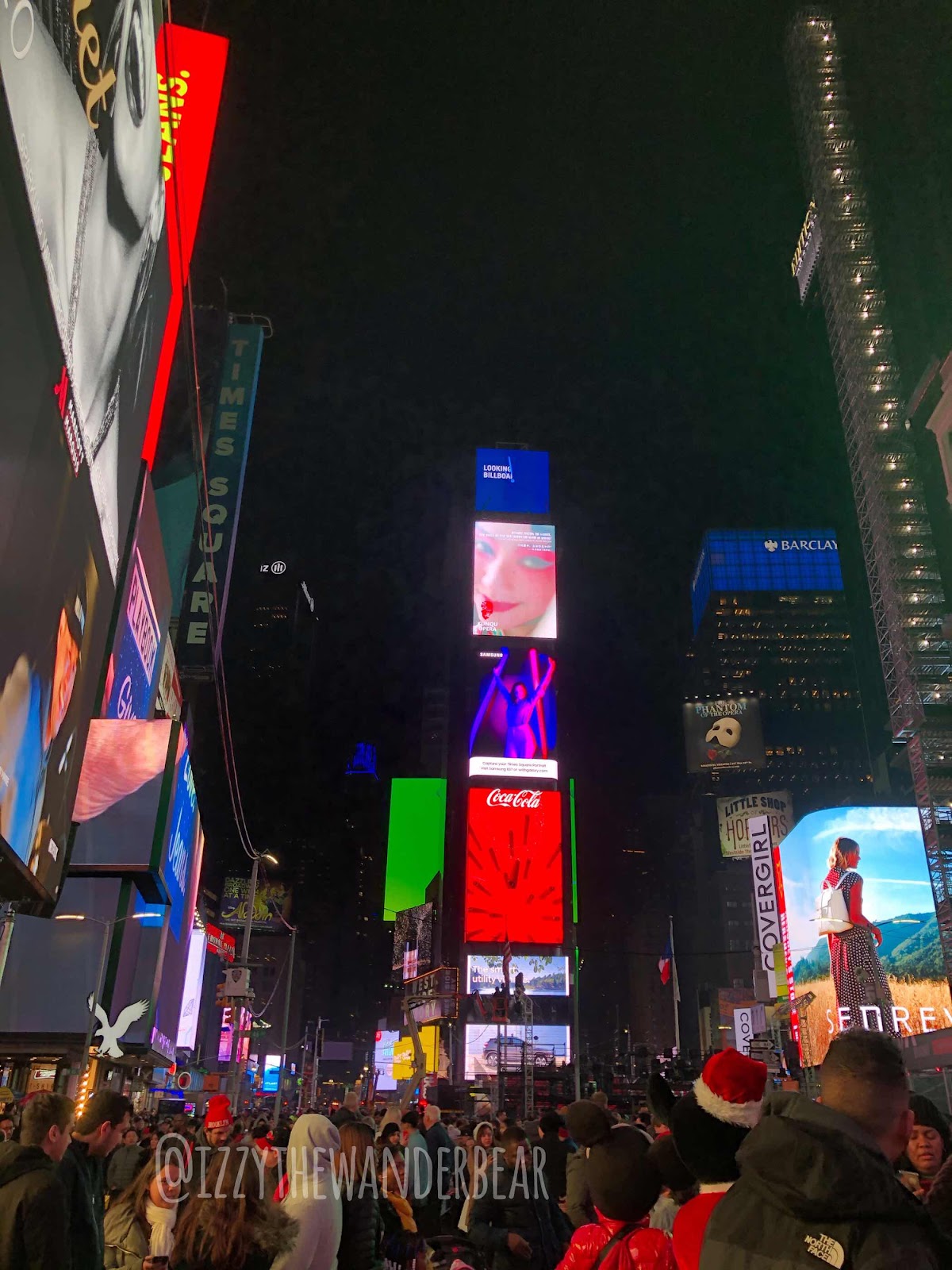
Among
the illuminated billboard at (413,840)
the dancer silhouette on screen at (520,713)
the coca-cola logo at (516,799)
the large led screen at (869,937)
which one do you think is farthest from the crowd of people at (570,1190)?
the illuminated billboard at (413,840)

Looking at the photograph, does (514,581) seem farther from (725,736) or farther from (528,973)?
(528,973)

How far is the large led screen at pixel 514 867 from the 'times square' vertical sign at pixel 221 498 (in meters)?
35.1

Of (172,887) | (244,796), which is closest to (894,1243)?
(172,887)

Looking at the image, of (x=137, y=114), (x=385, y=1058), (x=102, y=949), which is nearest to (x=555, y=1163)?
(x=137, y=114)

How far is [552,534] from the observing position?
72.6 meters

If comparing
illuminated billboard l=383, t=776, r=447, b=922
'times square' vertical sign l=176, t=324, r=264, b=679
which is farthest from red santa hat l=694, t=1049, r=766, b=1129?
illuminated billboard l=383, t=776, r=447, b=922

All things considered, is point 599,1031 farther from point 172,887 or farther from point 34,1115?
point 34,1115

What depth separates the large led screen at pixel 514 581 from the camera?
2736 inches

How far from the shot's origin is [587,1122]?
193 inches

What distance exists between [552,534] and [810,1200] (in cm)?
7139


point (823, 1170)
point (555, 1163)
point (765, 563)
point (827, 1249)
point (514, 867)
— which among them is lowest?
point (555, 1163)

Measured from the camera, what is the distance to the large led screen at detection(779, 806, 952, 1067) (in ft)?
127

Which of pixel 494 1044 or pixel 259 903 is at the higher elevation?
pixel 259 903

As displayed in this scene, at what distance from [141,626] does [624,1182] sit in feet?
49.1
